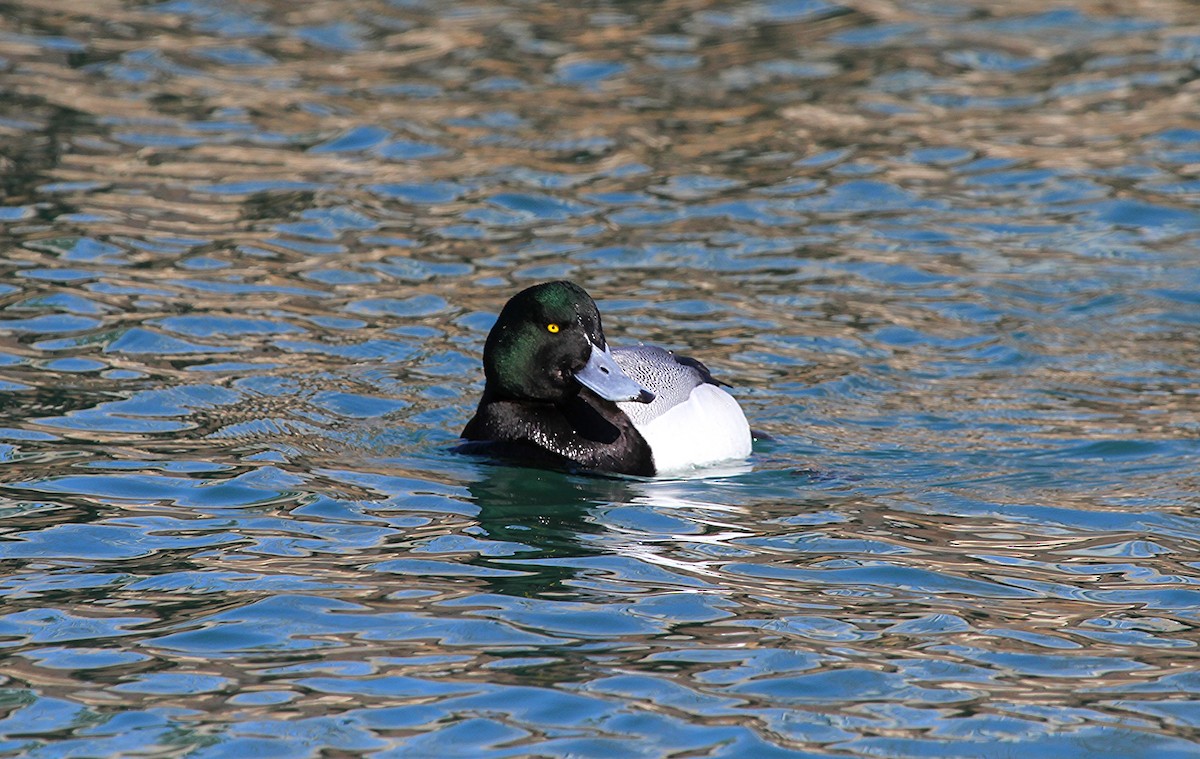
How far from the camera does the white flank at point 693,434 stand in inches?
343

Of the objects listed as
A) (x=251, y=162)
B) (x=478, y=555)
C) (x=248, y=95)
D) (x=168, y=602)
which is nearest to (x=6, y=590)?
(x=168, y=602)

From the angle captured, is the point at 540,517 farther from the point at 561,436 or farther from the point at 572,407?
the point at 572,407

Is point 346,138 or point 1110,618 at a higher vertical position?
point 346,138

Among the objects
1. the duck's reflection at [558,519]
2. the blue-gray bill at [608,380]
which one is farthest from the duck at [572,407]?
the duck's reflection at [558,519]

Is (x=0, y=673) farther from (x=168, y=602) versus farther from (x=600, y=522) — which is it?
(x=600, y=522)

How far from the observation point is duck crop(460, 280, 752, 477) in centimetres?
855

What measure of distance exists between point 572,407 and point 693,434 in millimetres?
616

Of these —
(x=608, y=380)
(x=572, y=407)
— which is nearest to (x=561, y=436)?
(x=572, y=407)

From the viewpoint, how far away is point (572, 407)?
28.7ft

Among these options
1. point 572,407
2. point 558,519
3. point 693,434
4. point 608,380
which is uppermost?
point 608,380

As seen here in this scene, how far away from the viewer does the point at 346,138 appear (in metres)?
14.3

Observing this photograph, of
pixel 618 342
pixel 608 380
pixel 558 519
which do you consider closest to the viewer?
pixel 558 519

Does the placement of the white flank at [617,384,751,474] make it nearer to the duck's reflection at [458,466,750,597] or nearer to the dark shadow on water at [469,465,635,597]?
the duck's reflection at [458,466,750,597]

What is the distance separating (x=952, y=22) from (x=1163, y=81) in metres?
2.20
